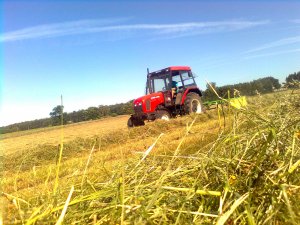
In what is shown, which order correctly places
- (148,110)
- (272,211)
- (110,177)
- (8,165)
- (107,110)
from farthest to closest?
1. (107,110)
2. (148,110)
3. (8,165)
4. (110,177)
5. (272,211)

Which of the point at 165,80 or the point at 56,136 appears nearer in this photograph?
the point at 165,80

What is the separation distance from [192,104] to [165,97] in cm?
155

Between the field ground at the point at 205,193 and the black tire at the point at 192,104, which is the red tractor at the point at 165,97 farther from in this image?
the field ground at the point at 205,193

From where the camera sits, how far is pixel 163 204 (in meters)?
1.63

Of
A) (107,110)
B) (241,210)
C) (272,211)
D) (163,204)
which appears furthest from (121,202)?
(107,110)

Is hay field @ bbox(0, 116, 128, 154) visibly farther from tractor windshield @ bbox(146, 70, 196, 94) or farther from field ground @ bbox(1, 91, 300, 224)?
field ground @ bbox(1, 91, 300, 224)

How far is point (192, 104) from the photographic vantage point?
16.8 metres

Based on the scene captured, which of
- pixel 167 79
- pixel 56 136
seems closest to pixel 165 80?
pixel 167 79

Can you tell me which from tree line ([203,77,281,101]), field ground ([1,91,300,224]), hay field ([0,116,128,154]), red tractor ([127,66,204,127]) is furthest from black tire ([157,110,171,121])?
field ground ([1,91,300,224])

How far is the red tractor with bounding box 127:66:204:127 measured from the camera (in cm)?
1559

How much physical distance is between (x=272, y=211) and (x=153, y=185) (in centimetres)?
58

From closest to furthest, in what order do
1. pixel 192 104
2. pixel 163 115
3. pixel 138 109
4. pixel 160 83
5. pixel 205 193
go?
pixel 205 193
pixel 163 115
pixel 138 109
pixel 160 83
pixel 192 104

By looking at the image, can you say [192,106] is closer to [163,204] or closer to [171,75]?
[171,75]

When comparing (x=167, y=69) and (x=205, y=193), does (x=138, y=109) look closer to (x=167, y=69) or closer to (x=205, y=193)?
(x=167, y=69)
